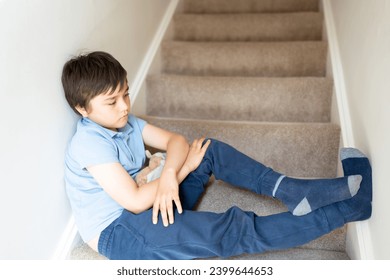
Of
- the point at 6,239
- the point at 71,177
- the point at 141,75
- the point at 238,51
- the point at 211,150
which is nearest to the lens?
the point at 6,239

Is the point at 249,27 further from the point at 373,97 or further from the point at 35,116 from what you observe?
the point at 35,116

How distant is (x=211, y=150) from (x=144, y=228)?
1.17 feet

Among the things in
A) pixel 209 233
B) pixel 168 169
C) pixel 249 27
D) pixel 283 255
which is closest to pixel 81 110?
Result: pixel 168 169

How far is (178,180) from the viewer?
1185 mm

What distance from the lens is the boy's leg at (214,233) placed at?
3.29 feet

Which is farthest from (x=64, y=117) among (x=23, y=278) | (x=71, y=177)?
(x=23, y=278)

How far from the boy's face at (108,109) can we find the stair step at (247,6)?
4.99 feet

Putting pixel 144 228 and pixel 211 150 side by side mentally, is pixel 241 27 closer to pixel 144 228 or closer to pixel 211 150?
pixel 211 150

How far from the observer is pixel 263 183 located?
1.16m

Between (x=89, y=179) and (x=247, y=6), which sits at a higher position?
(x=247, y=6)

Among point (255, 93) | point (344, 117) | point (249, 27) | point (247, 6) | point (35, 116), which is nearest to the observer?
point (35, 116)

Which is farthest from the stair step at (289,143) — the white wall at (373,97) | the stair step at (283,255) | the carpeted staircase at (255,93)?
the stair step at (283,255)

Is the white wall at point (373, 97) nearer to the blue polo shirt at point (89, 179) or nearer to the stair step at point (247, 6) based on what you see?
the blue polo shirt at point (89, 179)

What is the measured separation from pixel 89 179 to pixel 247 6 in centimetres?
177
